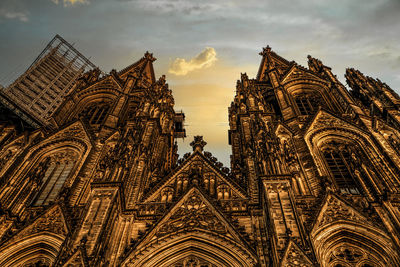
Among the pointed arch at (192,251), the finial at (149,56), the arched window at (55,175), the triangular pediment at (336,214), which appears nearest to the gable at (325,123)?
the triangular pediment at (336,214)

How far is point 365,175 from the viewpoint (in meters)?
17.5

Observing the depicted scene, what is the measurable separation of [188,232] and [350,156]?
930 centimetres

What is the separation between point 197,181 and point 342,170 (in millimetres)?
7027

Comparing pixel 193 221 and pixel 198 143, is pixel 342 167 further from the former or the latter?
pixel 193 221

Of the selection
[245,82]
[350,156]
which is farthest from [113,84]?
[350,156]

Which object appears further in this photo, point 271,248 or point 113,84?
point 113,84

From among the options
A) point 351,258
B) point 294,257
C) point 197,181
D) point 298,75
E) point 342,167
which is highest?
point 298,75

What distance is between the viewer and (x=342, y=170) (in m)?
19.0

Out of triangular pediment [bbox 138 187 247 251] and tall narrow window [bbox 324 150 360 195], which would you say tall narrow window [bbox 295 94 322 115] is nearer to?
tall narrow window [bbox 324 150 360 195]

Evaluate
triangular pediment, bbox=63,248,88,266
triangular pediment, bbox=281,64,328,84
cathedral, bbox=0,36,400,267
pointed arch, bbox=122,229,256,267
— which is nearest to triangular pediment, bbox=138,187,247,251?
→ cathedral, bbox=0,36,400,267

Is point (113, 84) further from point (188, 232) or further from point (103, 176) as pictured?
point (188, 232)

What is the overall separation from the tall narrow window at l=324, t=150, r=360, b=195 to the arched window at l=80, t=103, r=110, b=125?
1422 cm

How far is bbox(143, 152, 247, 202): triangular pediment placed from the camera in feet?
54.9


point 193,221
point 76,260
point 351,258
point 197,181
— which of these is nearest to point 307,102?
point 197,181
